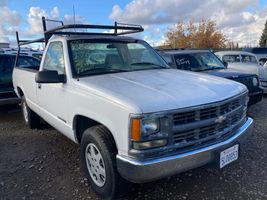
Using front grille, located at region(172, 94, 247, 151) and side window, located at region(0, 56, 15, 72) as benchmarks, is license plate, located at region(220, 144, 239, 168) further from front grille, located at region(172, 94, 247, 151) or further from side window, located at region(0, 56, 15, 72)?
side window, located at region(0, 56, 15, 72)

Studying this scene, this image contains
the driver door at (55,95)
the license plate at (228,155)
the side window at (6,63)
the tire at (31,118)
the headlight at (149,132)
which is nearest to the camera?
the headlight at (149,132)

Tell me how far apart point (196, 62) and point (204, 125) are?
15.1ft

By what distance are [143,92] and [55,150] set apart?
2491 mm

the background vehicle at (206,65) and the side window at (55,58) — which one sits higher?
the side window at (55,58)

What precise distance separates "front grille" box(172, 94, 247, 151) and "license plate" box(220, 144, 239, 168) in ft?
0.46

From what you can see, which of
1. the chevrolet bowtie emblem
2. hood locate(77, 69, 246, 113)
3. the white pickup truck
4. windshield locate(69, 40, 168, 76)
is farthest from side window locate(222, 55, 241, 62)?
the chevrolet bowtie emblem

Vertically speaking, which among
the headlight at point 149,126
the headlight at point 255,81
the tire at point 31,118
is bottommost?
the tire at point 31,118

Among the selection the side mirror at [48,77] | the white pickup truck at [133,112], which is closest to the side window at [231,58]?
the white pickup truck at [133,112]

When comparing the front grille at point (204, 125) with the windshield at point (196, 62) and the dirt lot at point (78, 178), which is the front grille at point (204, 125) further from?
the windshield at point (196, 62)

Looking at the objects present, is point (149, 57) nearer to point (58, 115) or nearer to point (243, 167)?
point (58, 115)

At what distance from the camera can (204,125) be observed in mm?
2678

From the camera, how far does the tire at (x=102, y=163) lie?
2.72 metres

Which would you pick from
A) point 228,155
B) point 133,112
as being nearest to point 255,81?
point 228,155

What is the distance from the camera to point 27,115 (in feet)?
18.7
